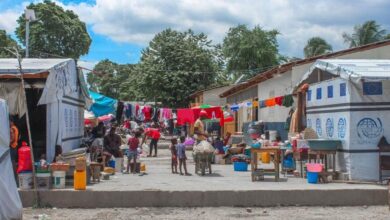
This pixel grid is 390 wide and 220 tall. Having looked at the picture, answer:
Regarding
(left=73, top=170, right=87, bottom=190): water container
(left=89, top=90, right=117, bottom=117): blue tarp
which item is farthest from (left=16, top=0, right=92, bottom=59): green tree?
(left=73, top=170, right=87, bottom=190): water container

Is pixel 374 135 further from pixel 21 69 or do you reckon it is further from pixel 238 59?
pixel 238 59

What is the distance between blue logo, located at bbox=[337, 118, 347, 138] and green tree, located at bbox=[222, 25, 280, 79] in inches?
1296

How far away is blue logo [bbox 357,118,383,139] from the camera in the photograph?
12141 millimetres

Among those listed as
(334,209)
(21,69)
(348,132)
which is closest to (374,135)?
(348,132)

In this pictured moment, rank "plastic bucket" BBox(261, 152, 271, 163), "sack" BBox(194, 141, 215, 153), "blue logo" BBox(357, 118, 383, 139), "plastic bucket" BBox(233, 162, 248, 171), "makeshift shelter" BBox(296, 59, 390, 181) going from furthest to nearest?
"plastic bucket" BBox(261, 152, 271, 163)
"plastic bucket" BBox(233, 162, 248, 171)
"sack" BBox(194, 141, 215, 153)
"blue logo" BBox(357, 118, 383, 139)
"makeshift shelter" BBox(296, 59, 390, 181)

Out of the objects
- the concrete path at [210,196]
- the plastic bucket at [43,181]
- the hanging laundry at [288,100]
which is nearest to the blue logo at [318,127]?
the concrete path at [210,196]

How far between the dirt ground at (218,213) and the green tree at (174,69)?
1206 inches

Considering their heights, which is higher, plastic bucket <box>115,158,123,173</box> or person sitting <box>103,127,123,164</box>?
person sitting <box>103,127,123,164</box>

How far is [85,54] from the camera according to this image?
46.8 meters

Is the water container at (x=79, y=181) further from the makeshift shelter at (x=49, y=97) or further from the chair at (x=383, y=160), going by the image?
the chair at (x=383, y=160)

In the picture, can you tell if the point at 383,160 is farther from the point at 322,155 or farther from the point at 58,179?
the point at 58,179

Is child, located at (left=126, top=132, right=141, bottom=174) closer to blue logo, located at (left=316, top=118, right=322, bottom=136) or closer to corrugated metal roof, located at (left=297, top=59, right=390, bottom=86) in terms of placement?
blue logo, located at (left=316, top=118, right=322, bottom=136)

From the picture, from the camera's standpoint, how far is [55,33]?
44.6 m

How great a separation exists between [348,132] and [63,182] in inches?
255
